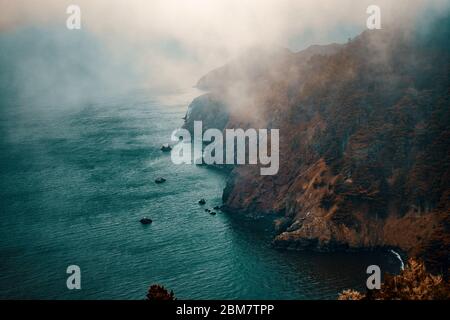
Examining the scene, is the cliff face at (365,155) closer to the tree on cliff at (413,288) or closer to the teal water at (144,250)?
the teal water at (144,250)

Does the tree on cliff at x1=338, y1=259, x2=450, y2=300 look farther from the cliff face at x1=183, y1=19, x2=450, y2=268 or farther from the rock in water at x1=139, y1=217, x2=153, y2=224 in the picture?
the rock in water at x1=139, y1=217, x2=153, y2=224

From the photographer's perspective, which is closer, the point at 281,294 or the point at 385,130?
→ the point at 281,294

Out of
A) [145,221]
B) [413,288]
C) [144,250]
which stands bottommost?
[144,250]

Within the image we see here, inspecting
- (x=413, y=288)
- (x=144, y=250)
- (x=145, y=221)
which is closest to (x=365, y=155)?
(x=145, y=221)

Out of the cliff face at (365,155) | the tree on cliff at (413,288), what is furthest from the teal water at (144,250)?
the tree on cliff at (413,288)

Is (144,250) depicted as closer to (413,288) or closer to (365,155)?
(365,155)

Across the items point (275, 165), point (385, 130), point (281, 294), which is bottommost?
point (281, 294)

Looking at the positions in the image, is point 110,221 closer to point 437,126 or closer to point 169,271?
point 169,271
